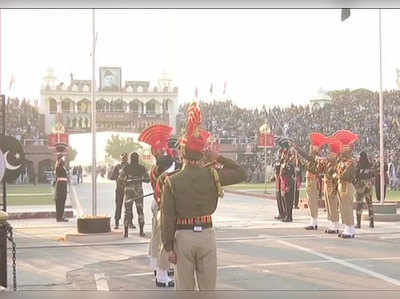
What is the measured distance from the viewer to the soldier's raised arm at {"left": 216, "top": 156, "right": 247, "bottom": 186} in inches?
191

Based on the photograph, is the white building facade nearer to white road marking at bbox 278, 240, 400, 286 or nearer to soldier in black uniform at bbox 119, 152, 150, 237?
soldier in black uniform at bbox 119, 152, 150, 237

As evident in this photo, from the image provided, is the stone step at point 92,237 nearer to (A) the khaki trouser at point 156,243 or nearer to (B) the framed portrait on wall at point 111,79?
(B) the framed portrait on wall at point 111,79

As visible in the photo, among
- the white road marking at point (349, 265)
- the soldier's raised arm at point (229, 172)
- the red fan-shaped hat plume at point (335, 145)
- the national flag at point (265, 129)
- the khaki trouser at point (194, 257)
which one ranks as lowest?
the white road marking at point (349, 265)

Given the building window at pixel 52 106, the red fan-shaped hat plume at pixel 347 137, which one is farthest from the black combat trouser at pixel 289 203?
the building window at pixel 52 106

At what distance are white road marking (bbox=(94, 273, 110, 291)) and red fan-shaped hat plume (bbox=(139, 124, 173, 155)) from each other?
1476 mm

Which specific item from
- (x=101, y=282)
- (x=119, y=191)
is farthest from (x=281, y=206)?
(x=101, y=282)

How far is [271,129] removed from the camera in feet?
38.4

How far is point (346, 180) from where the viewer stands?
34.9 ft

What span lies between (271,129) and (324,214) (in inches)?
166

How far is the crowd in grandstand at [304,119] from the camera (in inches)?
433

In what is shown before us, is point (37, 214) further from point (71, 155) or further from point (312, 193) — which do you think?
point (312, 193)

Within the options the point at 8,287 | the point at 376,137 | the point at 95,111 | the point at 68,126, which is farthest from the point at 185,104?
the point at 376,137

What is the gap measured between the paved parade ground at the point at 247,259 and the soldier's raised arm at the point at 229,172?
79.8 inches

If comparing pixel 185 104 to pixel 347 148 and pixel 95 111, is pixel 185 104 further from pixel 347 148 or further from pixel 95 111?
pixel 347 148
